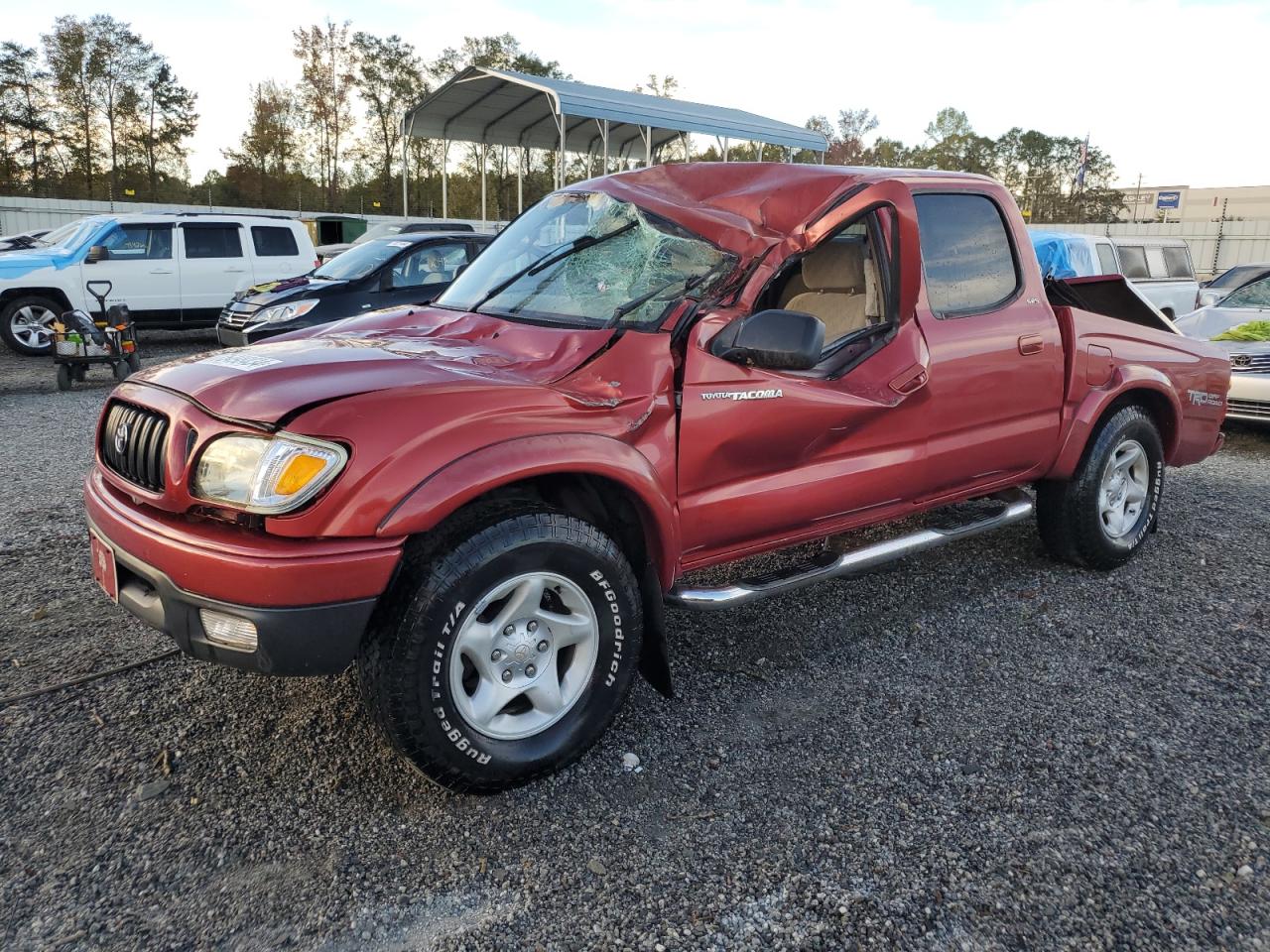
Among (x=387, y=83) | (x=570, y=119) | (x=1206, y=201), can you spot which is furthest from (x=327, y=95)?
(x=1206, y=201)

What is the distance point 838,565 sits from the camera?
3.41 m

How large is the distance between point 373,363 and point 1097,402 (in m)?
3.36

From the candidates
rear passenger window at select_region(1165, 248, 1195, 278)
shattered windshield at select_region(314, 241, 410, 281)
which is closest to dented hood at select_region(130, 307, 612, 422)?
shattered windshield at select_region(314, 241, 410, 281)

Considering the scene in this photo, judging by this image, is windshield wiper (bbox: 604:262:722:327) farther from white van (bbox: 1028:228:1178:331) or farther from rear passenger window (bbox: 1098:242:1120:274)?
rear passenger window (bbox: 1098:242:1120:274)

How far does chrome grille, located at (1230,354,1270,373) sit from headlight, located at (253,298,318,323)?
912 cm

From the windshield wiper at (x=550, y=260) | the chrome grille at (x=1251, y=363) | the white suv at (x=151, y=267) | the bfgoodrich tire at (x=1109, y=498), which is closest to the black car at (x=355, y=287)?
the white suv at (x=151, y=267)

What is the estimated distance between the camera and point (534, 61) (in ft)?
164

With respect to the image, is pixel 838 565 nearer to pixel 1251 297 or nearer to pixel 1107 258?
pixel 1251 297

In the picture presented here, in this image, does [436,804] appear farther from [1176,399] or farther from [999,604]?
[1176,399]

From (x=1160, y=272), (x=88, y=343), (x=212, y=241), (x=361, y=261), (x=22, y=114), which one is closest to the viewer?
(x=88, y=343)

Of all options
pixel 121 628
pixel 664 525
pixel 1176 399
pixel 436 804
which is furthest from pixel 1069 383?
pixel 121 628

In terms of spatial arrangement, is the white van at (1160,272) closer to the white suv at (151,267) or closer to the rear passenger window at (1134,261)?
the rear passenger window at (1134,261)

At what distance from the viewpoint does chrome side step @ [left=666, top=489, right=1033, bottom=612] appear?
3035mm

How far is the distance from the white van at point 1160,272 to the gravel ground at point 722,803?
921 cm
